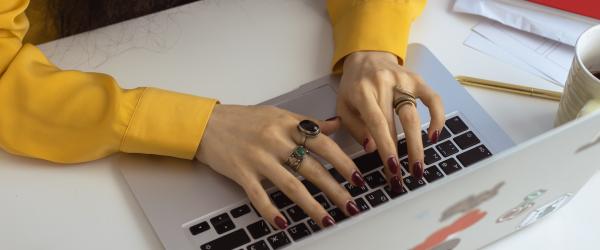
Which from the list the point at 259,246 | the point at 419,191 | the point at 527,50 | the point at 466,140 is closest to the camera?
the point at 419,191

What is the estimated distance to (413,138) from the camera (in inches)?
28.8

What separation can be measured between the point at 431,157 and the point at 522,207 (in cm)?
11

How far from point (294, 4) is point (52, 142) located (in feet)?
1.22

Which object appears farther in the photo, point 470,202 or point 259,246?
point 259,246

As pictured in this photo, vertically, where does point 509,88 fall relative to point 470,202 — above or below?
above

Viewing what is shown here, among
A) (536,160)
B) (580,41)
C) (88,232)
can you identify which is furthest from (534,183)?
(88,232)

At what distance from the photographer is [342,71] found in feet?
2.84

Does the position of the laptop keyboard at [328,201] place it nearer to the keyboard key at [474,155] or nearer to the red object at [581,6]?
the keyboard key at [474,155]

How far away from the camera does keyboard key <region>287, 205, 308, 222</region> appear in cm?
70

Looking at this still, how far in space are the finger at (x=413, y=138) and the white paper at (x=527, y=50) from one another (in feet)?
0.65

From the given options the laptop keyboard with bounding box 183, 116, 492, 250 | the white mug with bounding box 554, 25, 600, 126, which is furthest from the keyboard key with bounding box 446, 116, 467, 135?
the white mug with bounding box 554, 25, 600, 126

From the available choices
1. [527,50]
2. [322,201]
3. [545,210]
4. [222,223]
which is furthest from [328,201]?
[527,50]

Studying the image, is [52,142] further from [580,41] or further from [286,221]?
[580,41]

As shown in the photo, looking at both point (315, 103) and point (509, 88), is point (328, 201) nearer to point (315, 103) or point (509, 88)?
point (315, 103)
